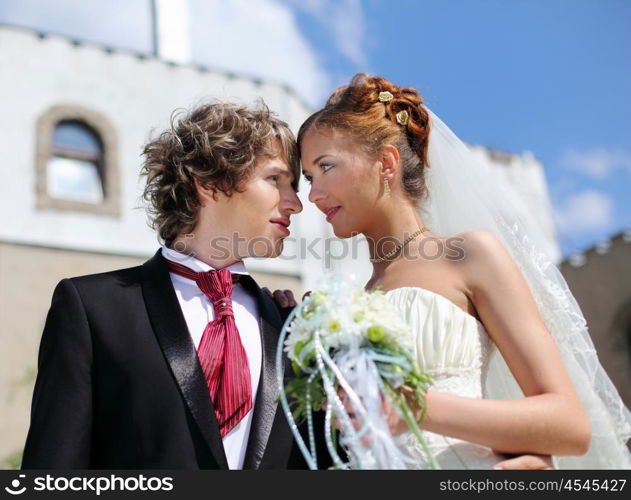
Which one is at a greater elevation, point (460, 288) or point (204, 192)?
point (204, 192)

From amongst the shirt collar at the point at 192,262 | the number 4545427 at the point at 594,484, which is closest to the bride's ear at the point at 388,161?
the shirt collar at the point at 192,262

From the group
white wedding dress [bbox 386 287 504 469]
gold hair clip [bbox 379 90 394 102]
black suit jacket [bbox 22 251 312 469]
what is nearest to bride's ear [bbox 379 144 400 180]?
gold hair clip [bbox 379 90 394 102]

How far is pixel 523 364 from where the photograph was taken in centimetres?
280

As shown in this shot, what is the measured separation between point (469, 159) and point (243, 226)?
1251 mm

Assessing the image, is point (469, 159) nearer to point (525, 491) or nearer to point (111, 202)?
point (525, 491)

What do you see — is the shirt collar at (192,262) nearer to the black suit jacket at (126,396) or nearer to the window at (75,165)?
the black suit jacket at (126,396)

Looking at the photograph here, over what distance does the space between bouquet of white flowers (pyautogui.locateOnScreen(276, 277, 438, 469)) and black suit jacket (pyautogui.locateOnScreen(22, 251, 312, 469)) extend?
0.49 meters

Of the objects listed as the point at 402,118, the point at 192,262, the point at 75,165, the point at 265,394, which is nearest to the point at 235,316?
the point at 192,262

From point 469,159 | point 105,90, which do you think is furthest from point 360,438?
point 105,90

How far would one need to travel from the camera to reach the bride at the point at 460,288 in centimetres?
268

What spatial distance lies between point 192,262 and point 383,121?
1137mm

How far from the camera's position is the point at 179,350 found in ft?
9.80

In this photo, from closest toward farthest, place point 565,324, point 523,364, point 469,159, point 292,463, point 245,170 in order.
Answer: point 523,364 < point 292,463 < point 565,324 < point 245,170 < point 469,159

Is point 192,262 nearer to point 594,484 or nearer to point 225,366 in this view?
point 225,366
